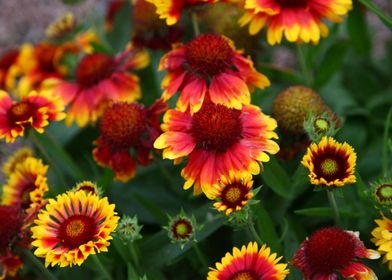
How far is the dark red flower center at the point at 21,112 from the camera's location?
135 cm

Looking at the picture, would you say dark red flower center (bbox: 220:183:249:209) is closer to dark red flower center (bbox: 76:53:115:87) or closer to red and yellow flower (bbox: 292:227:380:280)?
red and yellow flower (bbox: 292:227:380:280)

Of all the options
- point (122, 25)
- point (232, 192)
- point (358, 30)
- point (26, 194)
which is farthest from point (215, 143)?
point (122, 25)

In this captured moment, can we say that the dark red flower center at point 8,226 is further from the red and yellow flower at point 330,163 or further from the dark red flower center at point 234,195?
the red and yellow flower at point 330,163

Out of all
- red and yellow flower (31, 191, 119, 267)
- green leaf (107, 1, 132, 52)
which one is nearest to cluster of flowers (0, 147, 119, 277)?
red and yellow flower (31, 191, 119, 267)

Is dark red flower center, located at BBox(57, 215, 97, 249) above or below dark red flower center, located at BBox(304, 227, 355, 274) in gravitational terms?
above

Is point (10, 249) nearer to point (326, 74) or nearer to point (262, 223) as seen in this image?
point (262, 223)

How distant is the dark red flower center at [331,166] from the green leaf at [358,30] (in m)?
0.81

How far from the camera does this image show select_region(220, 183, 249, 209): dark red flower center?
1.08 metres

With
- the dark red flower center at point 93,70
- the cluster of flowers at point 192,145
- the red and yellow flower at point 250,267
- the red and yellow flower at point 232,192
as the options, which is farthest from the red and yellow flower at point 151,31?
the red and yellow flower at point 250,267

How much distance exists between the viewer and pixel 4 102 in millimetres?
1434

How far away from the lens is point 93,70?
1699 millimetres

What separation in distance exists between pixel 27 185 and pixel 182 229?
477 mm

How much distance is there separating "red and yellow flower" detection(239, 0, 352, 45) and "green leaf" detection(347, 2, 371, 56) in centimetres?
40

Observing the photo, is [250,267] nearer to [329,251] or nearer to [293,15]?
[329,251]
